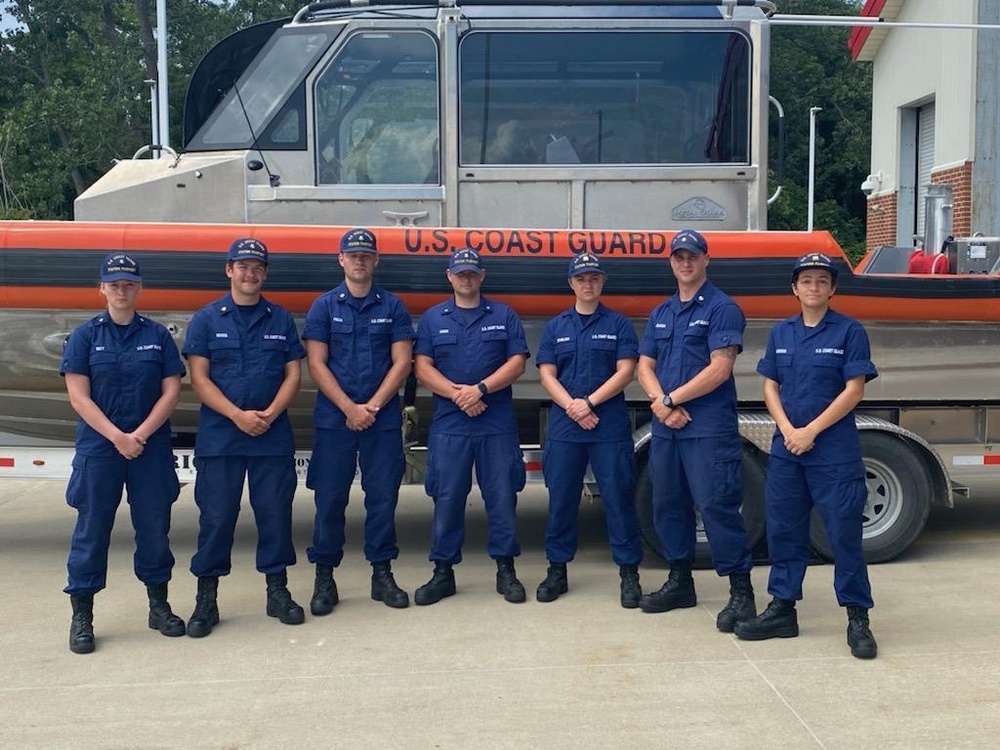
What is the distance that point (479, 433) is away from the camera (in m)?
5.47

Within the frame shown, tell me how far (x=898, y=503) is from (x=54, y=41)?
3110cm

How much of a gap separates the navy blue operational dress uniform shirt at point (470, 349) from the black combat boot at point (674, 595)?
3.28 ft

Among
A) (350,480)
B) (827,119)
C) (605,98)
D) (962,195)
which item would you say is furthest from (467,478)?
(827,119)

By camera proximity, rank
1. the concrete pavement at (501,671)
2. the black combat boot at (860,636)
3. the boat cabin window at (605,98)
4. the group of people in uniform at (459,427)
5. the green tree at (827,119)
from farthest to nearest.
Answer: the green tree at (827,119) < the boat cabin window at (605,98) < the group of people in uniform at (459,427) < the black combat boot at (860,636) < the concrete pavement at (501,671)

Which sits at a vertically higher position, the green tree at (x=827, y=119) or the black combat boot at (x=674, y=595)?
the green tree at (x=827, y=119)

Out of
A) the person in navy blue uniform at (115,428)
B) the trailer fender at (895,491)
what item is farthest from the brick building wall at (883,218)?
the person in navy blue uniform at (115,428)

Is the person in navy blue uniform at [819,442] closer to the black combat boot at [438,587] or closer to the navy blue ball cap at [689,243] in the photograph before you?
the navy blue ball cap at [689,243]

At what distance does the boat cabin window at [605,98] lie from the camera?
238 inches

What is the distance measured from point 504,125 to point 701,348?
1739 millimetres

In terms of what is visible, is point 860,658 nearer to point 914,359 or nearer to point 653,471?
point 653,471

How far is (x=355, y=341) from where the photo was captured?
5367mm

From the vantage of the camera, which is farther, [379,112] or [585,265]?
[379,112]

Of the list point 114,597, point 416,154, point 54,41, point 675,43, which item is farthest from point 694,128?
point 54,41

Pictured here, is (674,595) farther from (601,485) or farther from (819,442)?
(819,442)
